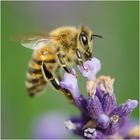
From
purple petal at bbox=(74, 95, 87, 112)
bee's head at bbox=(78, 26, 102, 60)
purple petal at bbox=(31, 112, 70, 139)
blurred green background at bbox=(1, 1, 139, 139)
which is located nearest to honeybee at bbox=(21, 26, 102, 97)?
bee's head at bbox=(78, 26, 102, 60)

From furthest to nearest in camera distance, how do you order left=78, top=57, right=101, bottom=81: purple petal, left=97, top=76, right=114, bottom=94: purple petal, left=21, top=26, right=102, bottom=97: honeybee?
1. left=21, top=26, right=102, bottom=97: honeybee
2. left=78, top=57, right=101, bottom=81: purple petal
3. left=97, top=76, right=114, bottom=94: purple petal

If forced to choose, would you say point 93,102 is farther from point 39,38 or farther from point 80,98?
point 39,38

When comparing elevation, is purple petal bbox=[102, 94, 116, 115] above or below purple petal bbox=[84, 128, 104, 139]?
above

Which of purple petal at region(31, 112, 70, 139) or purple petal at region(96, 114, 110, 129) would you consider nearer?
purple petal at region(96, 114, 110, 129)

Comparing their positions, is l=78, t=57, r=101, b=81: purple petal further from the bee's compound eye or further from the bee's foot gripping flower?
the bee's compound eye

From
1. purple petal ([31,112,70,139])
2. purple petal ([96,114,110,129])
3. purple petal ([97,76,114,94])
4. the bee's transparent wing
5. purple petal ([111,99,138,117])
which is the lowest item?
purple petal ([31,112,70,139])

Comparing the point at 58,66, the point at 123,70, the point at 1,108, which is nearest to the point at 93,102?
the point at 58,66

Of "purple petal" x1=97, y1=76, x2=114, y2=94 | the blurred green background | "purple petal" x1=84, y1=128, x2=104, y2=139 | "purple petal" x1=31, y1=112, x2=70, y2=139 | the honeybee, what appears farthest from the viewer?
the blurred green background
